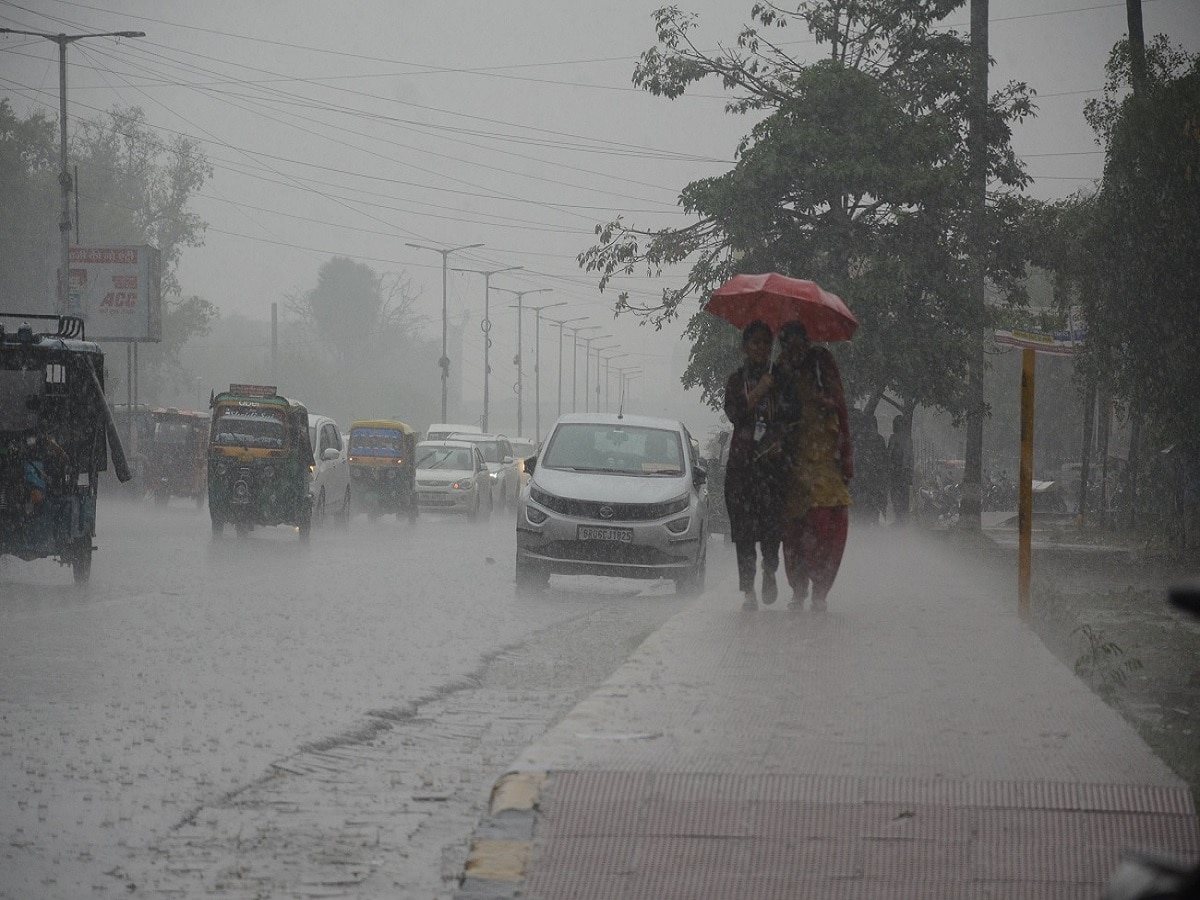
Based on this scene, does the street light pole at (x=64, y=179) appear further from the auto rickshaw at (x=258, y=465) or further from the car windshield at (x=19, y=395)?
the car windshield at (x=19, y=395)

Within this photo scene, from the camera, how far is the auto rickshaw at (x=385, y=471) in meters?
33.1

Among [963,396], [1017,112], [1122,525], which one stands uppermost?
[1017,112]

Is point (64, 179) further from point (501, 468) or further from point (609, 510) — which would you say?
point (609, 510)

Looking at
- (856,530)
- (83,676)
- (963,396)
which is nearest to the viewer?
Answer: (83,676)

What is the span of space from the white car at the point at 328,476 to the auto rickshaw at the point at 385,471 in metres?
0.66

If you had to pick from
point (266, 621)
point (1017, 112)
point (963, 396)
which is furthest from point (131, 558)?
point (1017, 112)

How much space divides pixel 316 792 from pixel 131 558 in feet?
47.6

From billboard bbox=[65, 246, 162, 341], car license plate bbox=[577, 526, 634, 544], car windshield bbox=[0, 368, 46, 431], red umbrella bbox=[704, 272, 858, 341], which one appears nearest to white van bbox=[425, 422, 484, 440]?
billboard bbox=[65, 246, 162, 341]

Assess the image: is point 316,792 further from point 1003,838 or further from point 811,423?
point 811,423

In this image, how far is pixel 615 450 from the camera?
1691 centimetres

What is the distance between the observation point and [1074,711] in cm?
606

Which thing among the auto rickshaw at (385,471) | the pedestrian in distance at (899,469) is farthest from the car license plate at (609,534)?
A: the auto rickshaw at (385,471)

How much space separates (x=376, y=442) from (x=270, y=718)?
25512mm

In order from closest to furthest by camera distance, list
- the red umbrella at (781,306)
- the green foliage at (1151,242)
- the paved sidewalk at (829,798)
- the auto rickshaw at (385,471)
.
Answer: the paved sidewalk at (829,798) < the red umbrella at (781,306) < the green foliage at (1151,242) < the auto rickshaw at (385,471)
